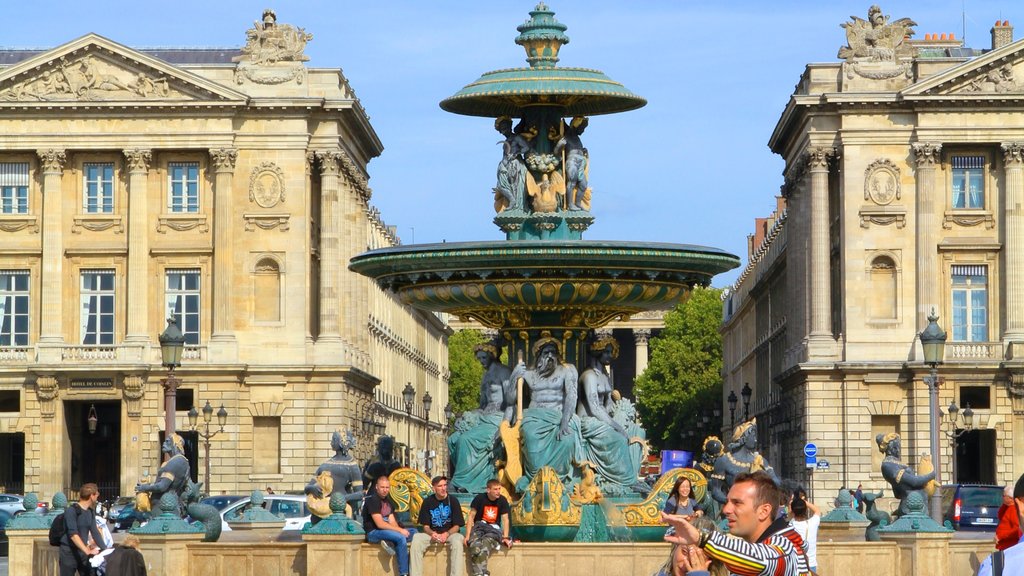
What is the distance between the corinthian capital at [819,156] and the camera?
79.1 meters

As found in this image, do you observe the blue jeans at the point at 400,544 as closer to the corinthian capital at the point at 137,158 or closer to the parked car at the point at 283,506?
the parked car at the point at 283,506

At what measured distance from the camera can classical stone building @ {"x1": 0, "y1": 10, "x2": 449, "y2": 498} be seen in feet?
256

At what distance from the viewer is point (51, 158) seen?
3091 inches

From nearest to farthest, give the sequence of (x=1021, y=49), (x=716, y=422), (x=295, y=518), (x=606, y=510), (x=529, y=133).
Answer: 1. (x=606, y=510)
2. (x=529, y=133)
3. (x=295, y=518)
4. (x=1021, y=49)
5. (x=716, y=422)

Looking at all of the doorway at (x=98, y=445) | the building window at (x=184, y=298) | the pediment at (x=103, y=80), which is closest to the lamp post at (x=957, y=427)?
the building window at (x=184, y=298)

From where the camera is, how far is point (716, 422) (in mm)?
130125

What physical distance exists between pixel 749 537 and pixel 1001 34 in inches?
→ 3080

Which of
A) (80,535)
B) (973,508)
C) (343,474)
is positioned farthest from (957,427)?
(80,535)

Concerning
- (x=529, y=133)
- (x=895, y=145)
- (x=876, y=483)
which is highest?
(x=895, y=145)

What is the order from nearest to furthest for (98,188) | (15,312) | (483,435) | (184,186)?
(483,435), (15,312), (98,188), (184,186)

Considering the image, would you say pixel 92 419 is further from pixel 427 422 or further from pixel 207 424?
pixel 427 422

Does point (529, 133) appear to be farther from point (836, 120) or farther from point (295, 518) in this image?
point (836, 120)

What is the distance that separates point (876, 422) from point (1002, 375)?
468 cm

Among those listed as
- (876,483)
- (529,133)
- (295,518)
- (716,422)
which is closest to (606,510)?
(529,133)
